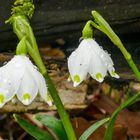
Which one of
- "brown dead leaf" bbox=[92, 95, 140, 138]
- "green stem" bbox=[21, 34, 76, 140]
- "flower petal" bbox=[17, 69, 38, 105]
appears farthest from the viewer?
"brown dead leaf" bbox=[92, 95, 140, 138]

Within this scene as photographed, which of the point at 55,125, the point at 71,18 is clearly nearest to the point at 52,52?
the point at 71,18

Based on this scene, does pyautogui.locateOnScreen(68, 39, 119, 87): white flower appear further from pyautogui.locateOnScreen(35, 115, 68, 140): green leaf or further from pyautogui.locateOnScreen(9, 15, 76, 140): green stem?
pyautogui.locateOnScreen(35, 115, 68, 140): green leaf

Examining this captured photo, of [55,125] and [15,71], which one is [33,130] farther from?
[15,71]

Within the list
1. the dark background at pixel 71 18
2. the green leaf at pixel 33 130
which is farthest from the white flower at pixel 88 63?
the dark background at pixel 71 18

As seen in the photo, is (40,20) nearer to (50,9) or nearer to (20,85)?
(50,9)

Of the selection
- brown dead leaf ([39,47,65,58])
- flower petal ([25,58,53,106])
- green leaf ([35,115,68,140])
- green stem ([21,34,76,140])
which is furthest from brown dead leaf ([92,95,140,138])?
flower petal ([25,58,53,106])

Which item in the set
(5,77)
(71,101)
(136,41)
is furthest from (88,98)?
(5,77)
